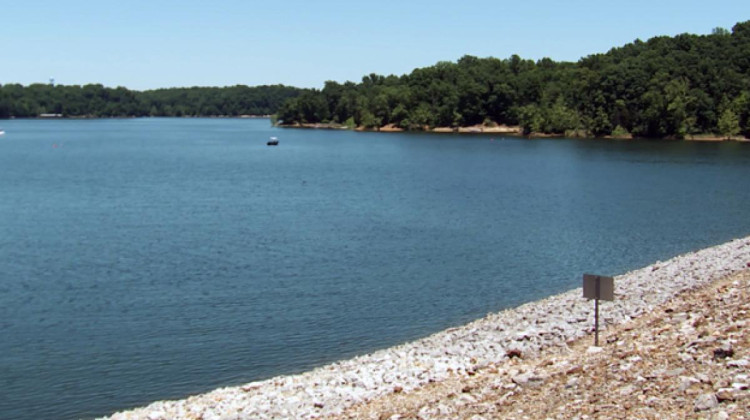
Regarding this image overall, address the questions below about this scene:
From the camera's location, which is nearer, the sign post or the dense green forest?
the sign post

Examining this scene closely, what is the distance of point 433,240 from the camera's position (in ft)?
138

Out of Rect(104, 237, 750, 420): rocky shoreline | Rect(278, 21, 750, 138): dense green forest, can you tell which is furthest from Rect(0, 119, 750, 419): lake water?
Rect(278, 21, 750, 138): dense green forest

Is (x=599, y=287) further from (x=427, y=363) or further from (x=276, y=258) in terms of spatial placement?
(x=276, y=258)

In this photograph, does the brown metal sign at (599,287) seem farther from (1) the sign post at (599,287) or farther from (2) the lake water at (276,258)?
(2) the lake water at (276,258)

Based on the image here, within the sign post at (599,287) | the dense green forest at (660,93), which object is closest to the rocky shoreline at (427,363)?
the sign post at (599,287)

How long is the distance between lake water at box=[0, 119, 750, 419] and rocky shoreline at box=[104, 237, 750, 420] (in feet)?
7.85

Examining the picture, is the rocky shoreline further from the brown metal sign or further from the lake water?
the lake water

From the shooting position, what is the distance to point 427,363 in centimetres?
1767

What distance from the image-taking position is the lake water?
891 inches

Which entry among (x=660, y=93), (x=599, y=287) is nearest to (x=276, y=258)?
(x=599, y=287)

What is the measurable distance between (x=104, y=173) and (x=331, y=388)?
7725 cm

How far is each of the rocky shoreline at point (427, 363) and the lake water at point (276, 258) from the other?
2394 mm

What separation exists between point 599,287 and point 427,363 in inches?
161

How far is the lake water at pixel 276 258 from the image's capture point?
22.6m
